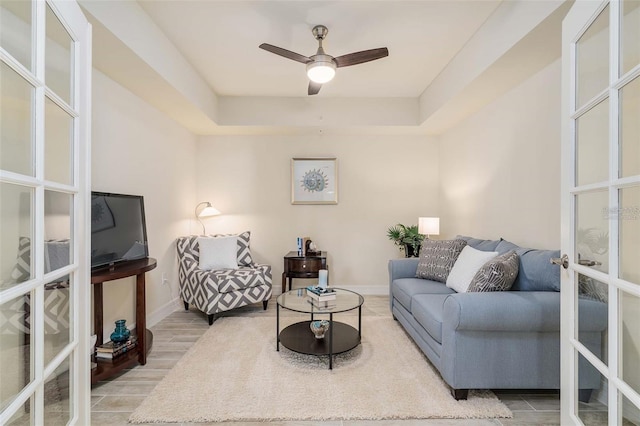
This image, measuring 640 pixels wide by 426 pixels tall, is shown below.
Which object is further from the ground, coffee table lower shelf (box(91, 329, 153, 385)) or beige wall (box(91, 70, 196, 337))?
beige wall (box(91, 70, 196, 337))

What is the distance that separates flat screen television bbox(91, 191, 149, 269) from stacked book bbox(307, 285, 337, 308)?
1488mm

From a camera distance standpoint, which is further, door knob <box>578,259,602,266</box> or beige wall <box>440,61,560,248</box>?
beige wall <box>440,61,560,248</box>

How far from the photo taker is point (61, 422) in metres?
1.17

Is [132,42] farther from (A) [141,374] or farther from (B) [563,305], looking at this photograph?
(B) [563,305]

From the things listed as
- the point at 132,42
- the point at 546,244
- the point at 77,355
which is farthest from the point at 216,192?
the point at 546,244

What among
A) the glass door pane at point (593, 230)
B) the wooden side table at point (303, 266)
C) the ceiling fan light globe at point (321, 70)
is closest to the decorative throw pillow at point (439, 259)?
the wooden side table at point (303, 266)

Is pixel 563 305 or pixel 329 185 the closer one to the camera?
pixel 563 305

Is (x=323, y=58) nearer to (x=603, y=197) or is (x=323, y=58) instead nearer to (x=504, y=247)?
(x=603, y=197)

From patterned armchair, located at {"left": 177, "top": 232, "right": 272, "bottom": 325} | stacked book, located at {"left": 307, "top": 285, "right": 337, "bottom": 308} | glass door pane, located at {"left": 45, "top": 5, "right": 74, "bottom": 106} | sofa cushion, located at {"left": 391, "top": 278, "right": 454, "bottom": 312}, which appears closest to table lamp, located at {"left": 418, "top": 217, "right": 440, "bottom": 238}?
sofa cushion, located at {"left": 391, "top": 278, "right": 454, "bottom": 312}

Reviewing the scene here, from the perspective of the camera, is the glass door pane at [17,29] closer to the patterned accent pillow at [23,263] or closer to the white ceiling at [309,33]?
the patterned accent pillow at [23,263]

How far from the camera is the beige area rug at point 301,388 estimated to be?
69.7 inches

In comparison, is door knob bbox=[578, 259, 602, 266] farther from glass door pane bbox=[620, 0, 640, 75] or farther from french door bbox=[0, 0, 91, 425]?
french door bbox=[0, 0, 91, 425]

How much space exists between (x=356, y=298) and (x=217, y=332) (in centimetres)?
139

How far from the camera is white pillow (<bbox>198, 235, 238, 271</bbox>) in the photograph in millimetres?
3539
